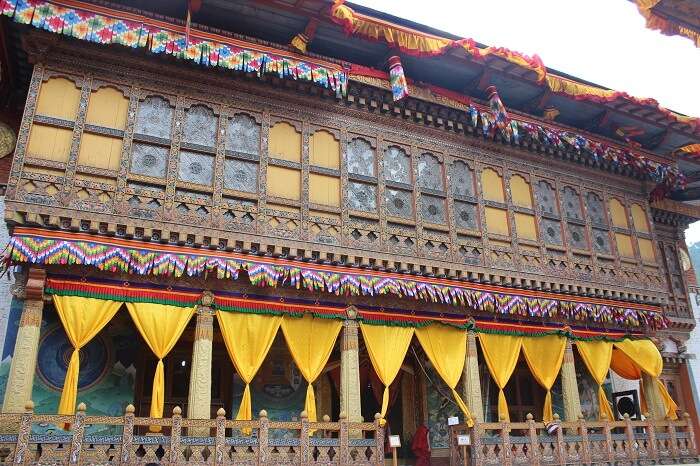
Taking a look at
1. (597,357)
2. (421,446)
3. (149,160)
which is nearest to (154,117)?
(149,160)

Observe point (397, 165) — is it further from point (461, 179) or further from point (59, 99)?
point (59, 99)

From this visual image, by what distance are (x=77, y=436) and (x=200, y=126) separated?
6089 millimetres

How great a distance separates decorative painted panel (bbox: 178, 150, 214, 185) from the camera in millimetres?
11445

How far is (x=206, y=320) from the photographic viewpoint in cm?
1101

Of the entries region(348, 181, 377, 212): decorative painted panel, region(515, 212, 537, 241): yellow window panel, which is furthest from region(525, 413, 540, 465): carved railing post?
region(348, 181, 377, 212): decorative painted panel

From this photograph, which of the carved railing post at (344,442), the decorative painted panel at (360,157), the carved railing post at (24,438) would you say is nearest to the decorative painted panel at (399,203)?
the decorative painted panel at (360,157)

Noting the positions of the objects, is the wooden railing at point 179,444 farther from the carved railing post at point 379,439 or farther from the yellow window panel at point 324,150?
the yellow window panel at point 324,150

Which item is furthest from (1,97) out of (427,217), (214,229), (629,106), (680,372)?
(680,372)

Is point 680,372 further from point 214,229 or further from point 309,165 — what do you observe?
point 214,229

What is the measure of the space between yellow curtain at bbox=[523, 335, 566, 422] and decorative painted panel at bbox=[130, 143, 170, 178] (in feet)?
29.5

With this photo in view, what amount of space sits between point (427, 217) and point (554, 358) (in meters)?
4.65

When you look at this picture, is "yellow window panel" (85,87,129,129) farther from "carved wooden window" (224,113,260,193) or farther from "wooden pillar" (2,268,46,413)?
Answer: "wooden pillar" (2,268,46,413)

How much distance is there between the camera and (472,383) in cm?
1291

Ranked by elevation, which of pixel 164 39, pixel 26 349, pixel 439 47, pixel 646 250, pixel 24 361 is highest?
pixel 439 47
